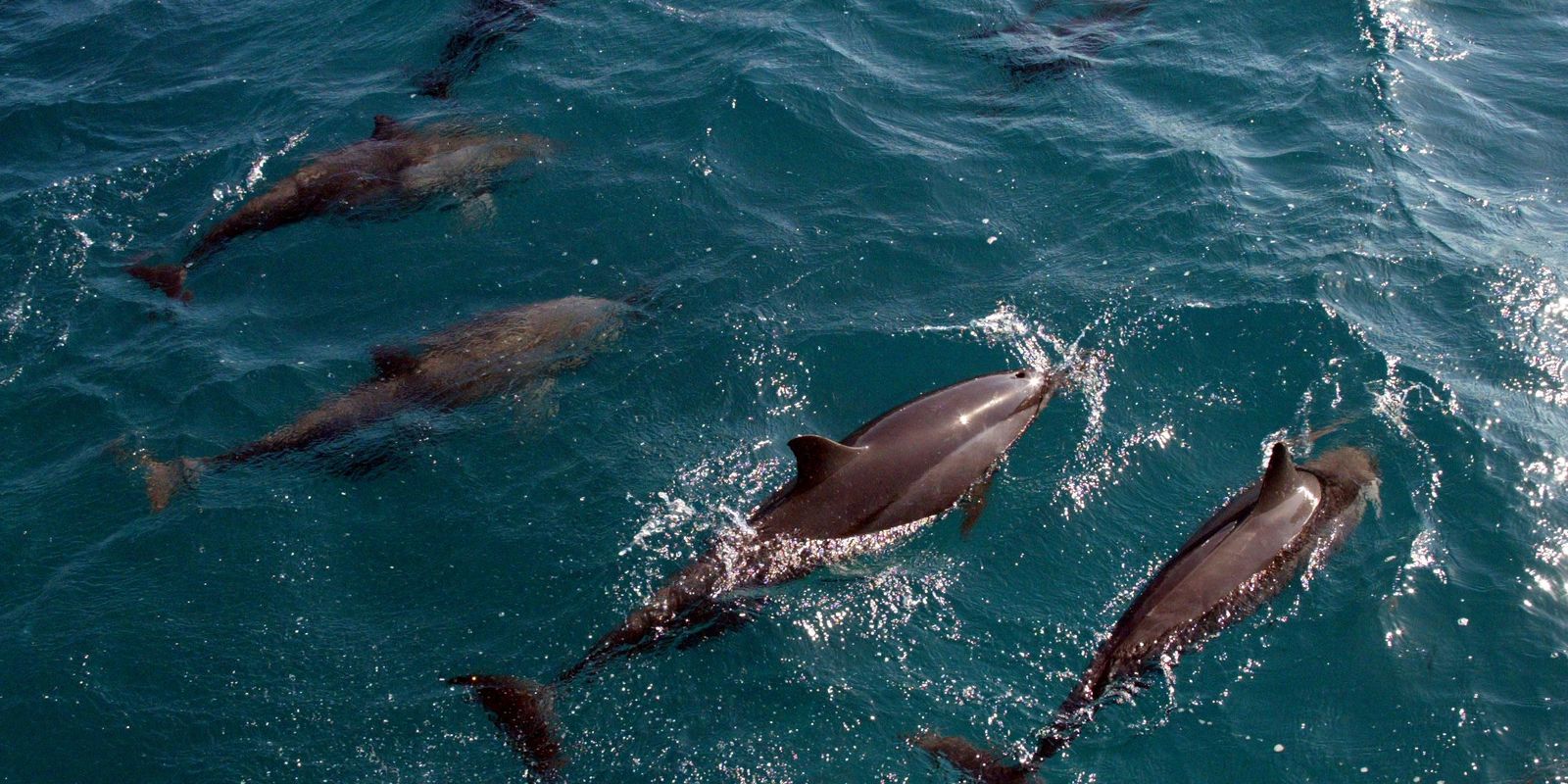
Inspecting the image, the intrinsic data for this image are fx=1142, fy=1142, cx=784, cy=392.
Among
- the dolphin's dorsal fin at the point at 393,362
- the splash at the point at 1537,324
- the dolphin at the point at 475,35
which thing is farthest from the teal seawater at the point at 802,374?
the dolphin at the point at 475,35

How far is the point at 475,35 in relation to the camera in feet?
55.3

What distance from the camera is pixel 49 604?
9.05m

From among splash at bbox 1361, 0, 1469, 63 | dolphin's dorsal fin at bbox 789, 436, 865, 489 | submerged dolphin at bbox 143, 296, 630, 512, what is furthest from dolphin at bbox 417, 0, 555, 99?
splash at bbox 1361, 0, 1469, 63

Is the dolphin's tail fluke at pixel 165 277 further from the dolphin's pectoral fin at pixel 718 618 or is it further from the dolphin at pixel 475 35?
the dolphin's pectoral fin at pixel 718 618

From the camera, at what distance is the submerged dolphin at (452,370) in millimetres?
10344

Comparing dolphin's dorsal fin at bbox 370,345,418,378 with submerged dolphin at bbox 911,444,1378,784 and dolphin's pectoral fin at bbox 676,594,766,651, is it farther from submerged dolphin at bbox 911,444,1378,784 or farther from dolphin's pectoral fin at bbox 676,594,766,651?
submerged dolphin at bbox 911,444,1378,784

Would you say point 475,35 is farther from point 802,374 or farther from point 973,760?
point 973,760

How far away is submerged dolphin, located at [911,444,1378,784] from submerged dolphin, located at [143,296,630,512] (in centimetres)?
540

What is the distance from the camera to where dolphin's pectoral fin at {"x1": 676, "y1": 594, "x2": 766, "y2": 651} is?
8.61 metres

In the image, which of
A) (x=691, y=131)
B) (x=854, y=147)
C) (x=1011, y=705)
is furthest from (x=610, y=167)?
(x=1011, y=705)

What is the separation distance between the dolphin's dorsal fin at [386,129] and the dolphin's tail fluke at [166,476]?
5.78 m

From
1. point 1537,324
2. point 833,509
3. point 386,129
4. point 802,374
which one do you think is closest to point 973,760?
point 833,509

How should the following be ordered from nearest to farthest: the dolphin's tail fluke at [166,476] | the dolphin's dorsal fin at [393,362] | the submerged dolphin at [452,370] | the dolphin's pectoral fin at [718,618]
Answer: the dolphin's pectoral fin at [718,618], the dolphin's tail fluke at [166,476], the submerged dolphin at [452,370], the dolphin's dorsal fin at [393,362]

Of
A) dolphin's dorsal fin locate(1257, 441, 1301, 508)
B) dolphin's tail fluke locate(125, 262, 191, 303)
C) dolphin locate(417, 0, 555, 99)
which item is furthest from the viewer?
dolphin locate(417, 0, 555, 99)
